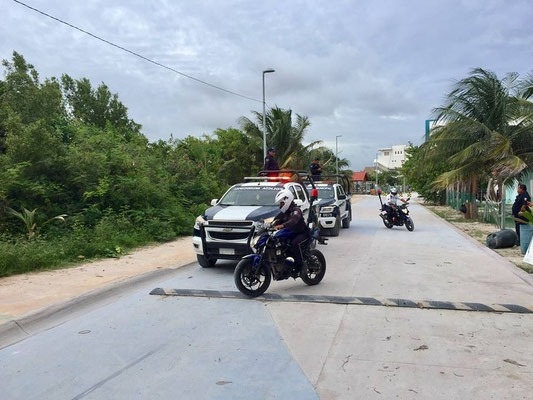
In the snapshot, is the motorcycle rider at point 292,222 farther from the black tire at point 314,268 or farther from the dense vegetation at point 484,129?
the dense vegetation at point 484,129

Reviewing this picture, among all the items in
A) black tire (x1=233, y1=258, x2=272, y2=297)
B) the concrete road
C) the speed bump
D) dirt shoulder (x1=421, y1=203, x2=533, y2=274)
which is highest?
black tire (x1=233, y1=258, x2=272, y2=297)

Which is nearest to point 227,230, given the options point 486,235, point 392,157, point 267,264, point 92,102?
point 267,264

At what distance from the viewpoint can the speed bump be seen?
689 centimetres

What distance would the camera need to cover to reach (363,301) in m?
7.29

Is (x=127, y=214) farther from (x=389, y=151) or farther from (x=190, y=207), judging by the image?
(x=389, y=151)

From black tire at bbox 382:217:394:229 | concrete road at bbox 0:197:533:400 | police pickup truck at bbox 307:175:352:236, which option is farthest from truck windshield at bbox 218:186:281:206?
black tire at bbox 382:217:394:229

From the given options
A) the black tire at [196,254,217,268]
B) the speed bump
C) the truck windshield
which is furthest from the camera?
the truck windshield

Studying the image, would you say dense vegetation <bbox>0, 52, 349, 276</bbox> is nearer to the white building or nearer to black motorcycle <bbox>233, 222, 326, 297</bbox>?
black motorcycle <bbox>233, 222, 326, 297</bbox>

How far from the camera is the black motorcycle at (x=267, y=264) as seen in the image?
7574 mm

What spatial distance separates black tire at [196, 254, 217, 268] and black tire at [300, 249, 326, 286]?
240 centimetres

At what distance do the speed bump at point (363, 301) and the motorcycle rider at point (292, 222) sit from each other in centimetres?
71

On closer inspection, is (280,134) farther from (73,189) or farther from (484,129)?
(73,189)

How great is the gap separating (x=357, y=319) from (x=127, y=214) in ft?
31.4

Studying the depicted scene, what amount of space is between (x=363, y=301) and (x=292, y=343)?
2.12 m
